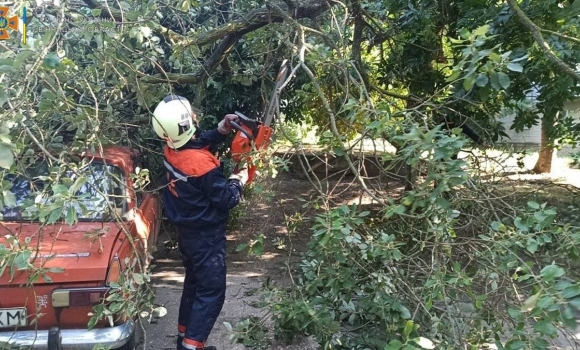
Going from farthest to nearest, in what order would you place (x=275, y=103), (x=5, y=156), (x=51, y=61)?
1. (x=275, y=103)
2. (x=51, y=61)
3. (x=5, y=156)

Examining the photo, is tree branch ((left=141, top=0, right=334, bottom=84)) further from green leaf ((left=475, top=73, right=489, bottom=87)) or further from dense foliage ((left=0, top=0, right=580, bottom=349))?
green leaf ((left=475, top=73, right=489, bottom=87))

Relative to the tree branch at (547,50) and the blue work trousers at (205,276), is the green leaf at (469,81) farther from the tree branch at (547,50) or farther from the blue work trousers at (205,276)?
the blue work trousers at (205,276)

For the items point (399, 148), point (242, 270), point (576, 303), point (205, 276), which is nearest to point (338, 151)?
point (399, 148)

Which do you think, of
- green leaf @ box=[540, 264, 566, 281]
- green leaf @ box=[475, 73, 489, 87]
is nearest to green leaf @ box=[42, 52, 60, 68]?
green leaf @ box=[475, 73, 489, 87]

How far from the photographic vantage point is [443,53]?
5.93 m

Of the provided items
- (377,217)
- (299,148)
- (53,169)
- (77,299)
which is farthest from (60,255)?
(377,217)

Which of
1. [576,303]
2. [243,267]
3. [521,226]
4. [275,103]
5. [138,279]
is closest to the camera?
[576,303]

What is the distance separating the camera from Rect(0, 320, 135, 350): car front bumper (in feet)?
12.6

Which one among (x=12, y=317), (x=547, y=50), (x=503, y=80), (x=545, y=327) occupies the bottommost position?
(x=12, y=317)

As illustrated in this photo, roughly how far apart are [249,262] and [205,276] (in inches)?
138

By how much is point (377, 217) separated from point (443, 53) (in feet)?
8.36

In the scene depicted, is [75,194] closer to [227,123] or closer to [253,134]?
[253,134]

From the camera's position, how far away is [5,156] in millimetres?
2318

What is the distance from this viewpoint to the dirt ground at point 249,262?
192 inches
